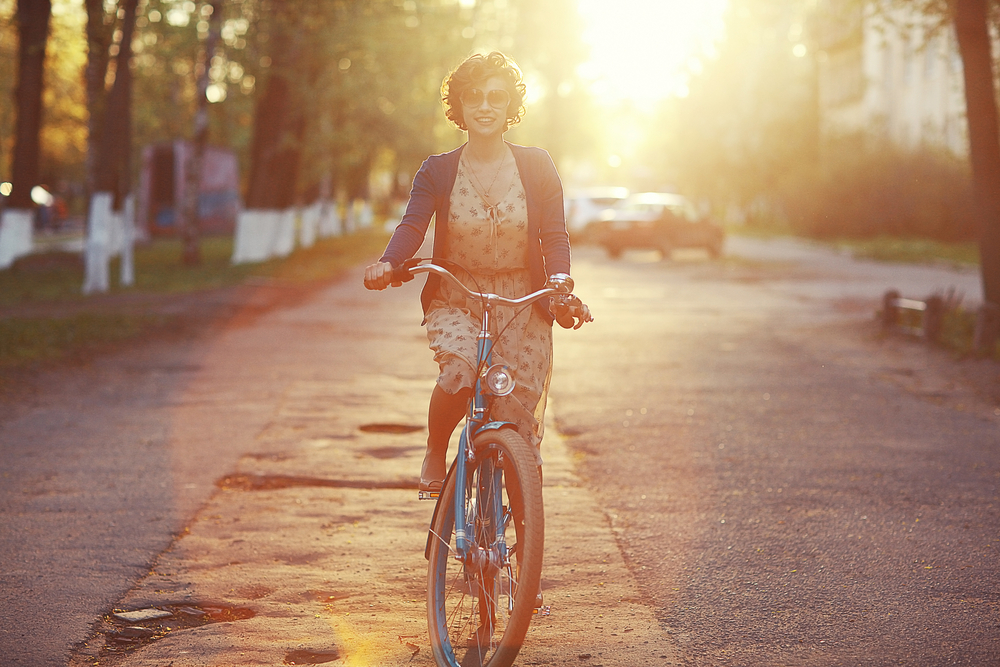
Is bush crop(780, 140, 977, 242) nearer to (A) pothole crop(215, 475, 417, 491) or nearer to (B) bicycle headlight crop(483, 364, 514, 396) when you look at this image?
(A) pothole crop(215, 475, 417, 491)

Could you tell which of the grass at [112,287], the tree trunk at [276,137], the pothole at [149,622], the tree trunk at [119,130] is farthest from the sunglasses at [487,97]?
the tree trunk at [276,137]

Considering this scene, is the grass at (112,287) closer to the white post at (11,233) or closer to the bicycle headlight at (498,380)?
the white post at (11,233)

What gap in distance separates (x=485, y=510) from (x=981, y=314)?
31.0 feet

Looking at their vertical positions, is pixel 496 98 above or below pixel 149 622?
above

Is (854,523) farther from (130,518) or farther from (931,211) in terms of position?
(931,211)

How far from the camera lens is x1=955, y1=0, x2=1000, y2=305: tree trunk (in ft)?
44.8

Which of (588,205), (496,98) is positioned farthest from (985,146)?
(588,205)

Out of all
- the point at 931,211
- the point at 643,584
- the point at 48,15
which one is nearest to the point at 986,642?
the point at 643,584

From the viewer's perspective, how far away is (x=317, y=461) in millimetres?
7387

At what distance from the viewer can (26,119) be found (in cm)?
2453

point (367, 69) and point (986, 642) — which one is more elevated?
point (367, 69)

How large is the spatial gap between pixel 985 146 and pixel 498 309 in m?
10.9

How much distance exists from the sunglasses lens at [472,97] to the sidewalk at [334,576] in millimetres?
1715

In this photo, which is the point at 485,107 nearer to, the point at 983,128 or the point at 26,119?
the point at 983,128
